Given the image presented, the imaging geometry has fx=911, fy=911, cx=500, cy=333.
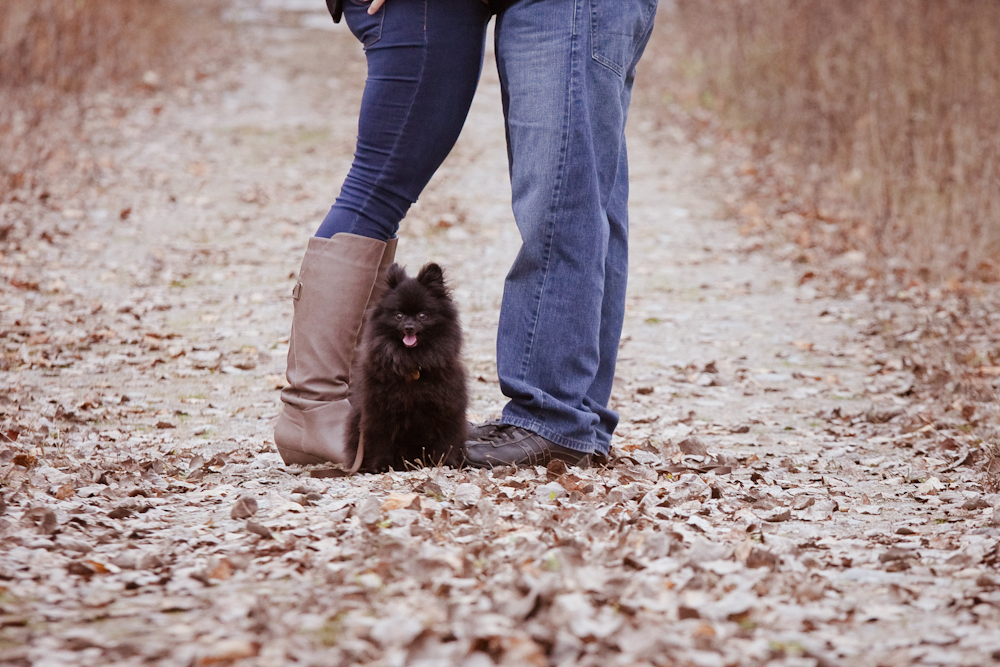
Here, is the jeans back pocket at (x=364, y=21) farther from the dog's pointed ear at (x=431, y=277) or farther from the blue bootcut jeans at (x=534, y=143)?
the dog's pointed ear at (x=431, y=277)

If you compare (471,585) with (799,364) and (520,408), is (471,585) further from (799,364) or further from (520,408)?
(799,364)

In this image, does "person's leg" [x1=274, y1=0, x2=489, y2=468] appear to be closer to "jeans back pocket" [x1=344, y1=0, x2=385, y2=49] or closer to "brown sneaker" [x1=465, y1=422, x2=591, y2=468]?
"jeans back pocket" [x1=344, y1=0, x2=385, y2=49]

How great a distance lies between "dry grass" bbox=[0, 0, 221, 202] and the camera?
8117 mm

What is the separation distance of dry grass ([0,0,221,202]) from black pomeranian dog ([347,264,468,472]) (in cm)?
548

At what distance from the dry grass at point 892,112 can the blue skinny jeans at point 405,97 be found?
464 centimetres

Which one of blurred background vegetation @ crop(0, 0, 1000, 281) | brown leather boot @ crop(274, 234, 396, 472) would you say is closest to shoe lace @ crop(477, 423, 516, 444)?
brown leather boot @ crop(274, 234, 396, 472)

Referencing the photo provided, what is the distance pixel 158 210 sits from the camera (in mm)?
7812

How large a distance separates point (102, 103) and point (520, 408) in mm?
9367

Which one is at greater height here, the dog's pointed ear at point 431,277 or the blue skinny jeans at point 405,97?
the blue skinny jeans at point 405,97

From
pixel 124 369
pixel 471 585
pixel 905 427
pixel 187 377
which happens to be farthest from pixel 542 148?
pixel 124 369

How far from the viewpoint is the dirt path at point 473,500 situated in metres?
1.83

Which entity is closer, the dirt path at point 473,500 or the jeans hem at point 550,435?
the dirt path at point 473,500

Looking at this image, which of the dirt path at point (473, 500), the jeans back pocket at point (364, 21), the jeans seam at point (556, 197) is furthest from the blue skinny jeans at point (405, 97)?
the dirt path at point (473, 500)

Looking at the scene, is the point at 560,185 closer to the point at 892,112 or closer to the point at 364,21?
the point at 364,21
